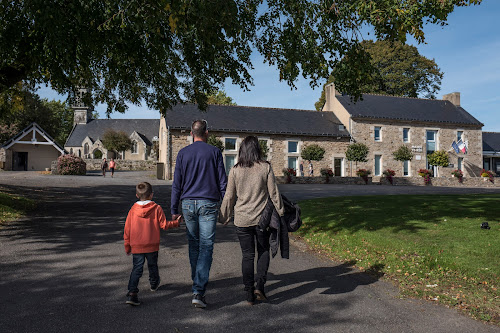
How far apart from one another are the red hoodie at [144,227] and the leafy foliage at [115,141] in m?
52.6

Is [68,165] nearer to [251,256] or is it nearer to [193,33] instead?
[193,33]

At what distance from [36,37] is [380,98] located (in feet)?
119

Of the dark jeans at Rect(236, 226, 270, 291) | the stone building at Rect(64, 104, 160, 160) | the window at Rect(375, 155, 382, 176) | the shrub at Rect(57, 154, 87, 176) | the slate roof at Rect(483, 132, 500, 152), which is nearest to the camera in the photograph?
the dark jeans at Rect(236, 226, 270, 291)

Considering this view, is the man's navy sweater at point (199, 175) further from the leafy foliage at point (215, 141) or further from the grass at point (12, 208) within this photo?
the leafy foliage at point (215, 141)

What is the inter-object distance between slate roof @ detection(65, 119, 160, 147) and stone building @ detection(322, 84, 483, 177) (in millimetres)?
33356

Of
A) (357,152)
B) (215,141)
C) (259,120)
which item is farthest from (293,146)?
(215,141)

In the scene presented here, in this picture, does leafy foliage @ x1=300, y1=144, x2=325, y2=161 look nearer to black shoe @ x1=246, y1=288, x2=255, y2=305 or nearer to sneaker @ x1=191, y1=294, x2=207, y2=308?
black shoe @ x1=246, y1=288, x2=255, y2=305

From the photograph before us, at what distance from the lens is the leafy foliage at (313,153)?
3353 centimetres

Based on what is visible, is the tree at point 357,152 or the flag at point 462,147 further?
the flag at point 462,147

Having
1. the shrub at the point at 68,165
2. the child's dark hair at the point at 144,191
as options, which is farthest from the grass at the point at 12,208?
the shrub at the point at 68,165

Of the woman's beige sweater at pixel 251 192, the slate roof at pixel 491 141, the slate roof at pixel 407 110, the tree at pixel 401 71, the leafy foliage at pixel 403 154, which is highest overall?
the tree at pixel 401 71

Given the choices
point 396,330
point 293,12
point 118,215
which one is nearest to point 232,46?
point 293,12

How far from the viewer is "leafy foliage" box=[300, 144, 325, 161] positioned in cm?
3353

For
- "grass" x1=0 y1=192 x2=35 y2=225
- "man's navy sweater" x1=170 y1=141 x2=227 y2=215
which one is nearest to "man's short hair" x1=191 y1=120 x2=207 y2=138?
"man's navy sweater" x1=170 y1=141 x2=227 y2=215
